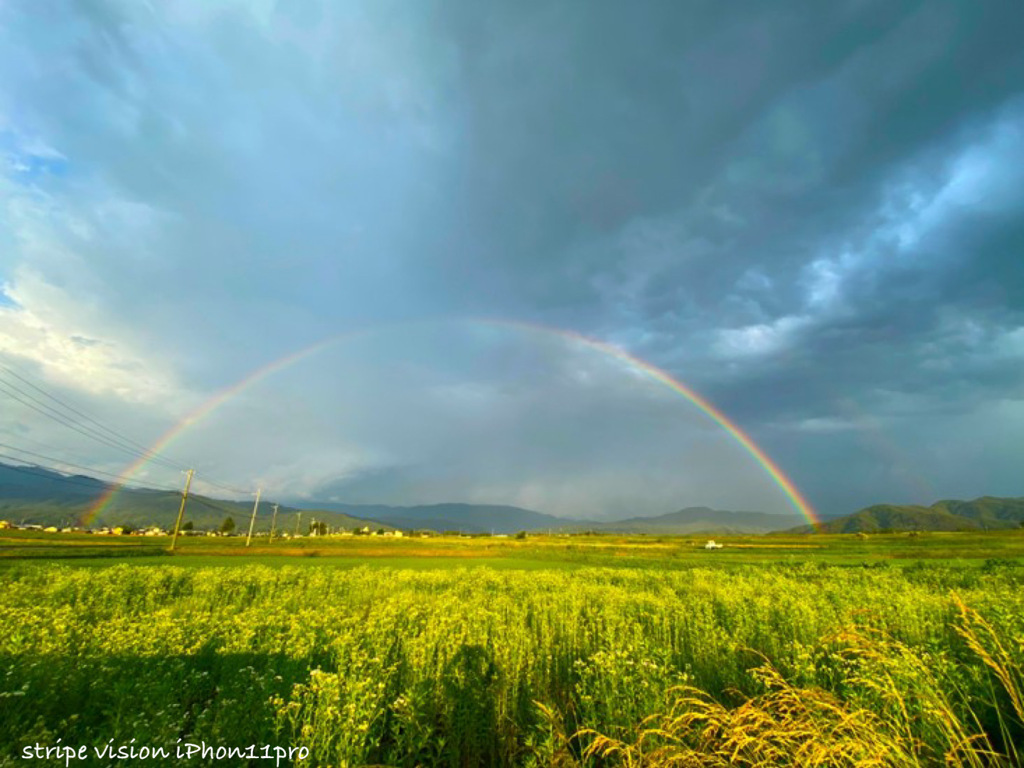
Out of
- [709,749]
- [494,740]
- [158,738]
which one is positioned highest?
[158,738]

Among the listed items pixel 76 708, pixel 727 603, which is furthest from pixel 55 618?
pixel 727 603

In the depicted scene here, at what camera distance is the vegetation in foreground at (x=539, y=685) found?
17.5 feet

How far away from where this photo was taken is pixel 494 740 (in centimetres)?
821

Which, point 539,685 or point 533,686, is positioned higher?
point 539,685

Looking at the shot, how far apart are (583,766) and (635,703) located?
7.19ft

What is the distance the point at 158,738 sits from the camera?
16.7 feet

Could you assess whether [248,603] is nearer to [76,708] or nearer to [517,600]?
[517,600]

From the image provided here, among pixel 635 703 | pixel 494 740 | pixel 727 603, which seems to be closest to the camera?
pixel 635 703

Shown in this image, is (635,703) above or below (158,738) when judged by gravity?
below

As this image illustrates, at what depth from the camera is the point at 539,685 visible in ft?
32.4

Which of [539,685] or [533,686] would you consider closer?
[539,685]

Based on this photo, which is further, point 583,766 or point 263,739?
point 263,739

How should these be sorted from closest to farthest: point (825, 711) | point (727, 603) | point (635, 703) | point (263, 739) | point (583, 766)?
point (583, 766), point (263, 739), point (825, 711), point (635, 703), point (727, 603)

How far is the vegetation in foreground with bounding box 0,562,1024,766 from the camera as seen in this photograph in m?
5.32
